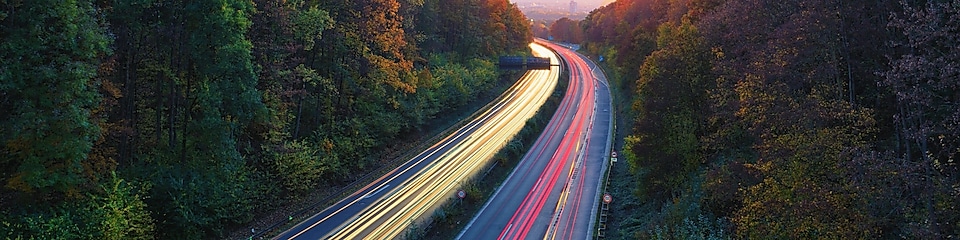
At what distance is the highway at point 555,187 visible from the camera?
34.3 meters

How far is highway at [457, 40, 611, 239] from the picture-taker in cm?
3434

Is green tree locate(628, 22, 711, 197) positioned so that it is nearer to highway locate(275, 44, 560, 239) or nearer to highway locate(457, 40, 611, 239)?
highway locate(457, 40, 611, 239)

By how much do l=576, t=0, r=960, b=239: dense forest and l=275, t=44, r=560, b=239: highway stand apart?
15.1m

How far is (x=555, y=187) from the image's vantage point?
141ft

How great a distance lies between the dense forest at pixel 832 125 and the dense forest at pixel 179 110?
2007 cm

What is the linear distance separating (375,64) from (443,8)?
3334 cm

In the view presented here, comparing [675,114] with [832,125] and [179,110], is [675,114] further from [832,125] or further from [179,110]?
[179,110]

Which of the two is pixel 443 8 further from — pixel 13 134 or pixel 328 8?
pixel 13 134

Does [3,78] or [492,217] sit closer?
[3,78]

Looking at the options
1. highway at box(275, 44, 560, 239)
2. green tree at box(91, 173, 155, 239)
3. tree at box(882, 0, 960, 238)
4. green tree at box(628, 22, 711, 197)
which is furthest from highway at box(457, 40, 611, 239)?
tree at box(882, 0, 960, 238)

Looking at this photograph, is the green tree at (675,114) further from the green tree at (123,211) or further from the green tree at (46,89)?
the green tree at (46,89)

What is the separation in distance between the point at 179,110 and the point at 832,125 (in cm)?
2775

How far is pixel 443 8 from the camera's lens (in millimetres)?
73000

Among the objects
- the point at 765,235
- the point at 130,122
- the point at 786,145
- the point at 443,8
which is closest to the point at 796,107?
the point at 786,145
